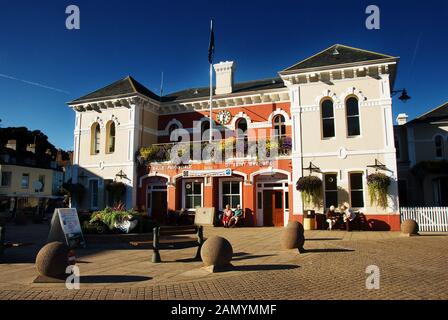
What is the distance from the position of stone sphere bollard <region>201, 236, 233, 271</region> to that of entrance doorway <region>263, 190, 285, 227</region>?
11865mm

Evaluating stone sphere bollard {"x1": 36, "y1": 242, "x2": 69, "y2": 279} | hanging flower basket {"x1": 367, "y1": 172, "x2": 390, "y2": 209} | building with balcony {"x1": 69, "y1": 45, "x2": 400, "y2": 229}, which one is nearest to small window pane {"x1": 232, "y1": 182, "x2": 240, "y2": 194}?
building with balcony {"x1": 69, "y1": 45, "x2": 400, "y2": 229}

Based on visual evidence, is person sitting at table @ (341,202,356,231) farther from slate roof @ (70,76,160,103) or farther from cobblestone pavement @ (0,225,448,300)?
slate roof @ (70,76,160,103)

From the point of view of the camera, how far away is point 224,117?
71.3 feet

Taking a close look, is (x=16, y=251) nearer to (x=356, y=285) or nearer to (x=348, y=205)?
(x=356, y=285)

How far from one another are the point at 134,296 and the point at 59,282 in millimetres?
1935

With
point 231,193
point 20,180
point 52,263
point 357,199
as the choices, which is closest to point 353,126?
point 357,199

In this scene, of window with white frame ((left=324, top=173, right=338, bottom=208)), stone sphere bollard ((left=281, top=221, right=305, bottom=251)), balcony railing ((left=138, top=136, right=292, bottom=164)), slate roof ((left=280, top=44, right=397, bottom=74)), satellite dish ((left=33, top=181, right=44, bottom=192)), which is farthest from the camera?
satellite dish ((left=33, top=181, right=44, bottom=192))

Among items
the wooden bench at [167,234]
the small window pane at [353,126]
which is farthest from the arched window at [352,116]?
the wooden bench at [167,234]

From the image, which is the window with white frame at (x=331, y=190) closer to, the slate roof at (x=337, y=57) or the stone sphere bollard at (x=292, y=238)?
the slate roof at (x=337, y=57)

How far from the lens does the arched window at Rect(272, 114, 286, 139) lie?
20391 mm

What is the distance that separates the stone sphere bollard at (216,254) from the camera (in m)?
7.46

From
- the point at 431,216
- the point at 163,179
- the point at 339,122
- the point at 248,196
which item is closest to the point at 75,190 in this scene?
the point at 163,179

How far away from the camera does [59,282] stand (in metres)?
6.71

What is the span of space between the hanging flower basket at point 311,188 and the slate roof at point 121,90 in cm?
1122
